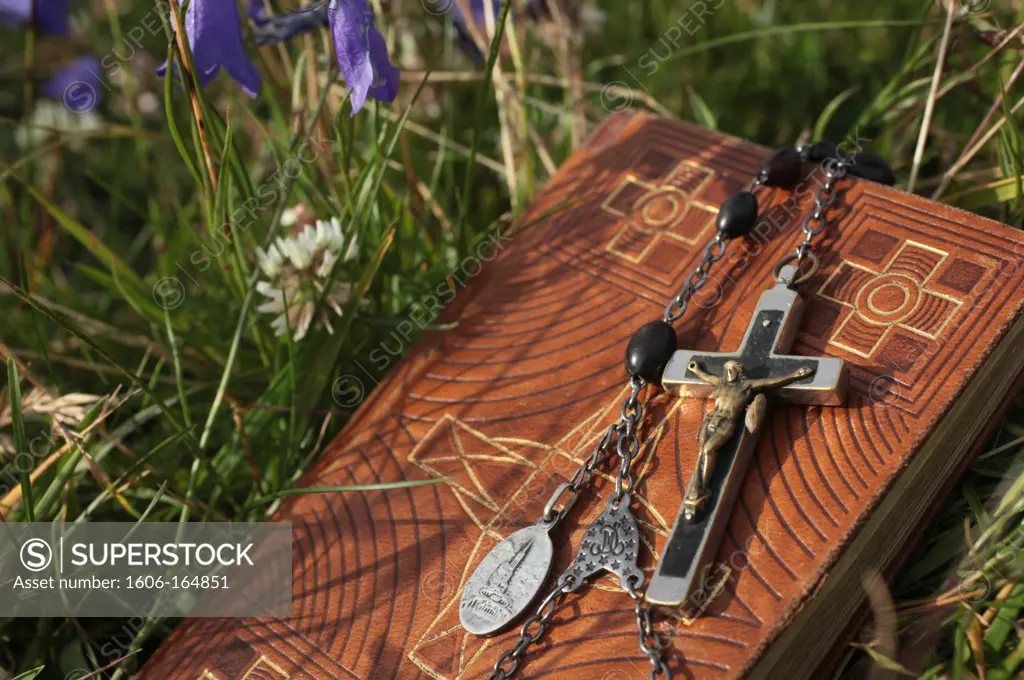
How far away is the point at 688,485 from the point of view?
5.53ft

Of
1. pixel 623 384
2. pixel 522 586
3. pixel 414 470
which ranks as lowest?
pixel 522 586

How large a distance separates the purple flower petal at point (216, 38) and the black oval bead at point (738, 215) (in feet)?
3.18

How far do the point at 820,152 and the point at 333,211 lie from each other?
1.14 metres

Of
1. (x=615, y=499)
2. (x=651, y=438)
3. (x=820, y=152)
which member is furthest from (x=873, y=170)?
(x=615, y=499)

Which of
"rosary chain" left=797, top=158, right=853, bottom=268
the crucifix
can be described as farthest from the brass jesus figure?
"rosary chain" left=797, top=158, right=853, bottom=268

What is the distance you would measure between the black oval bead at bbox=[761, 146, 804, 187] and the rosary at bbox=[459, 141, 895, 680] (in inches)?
7.9

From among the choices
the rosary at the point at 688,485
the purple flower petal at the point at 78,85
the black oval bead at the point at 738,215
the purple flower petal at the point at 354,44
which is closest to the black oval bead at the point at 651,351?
the rosary at the point at 688,485

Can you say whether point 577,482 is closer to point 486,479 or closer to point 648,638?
point 486,479

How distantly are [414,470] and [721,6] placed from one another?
2183 mm

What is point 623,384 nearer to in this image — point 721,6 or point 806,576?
point 806,576

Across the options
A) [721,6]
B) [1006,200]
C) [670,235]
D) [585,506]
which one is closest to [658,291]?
[670,235]

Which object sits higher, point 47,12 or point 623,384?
point 47,12

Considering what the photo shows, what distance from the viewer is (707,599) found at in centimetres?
157

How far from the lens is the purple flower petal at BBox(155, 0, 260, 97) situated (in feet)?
6.30
